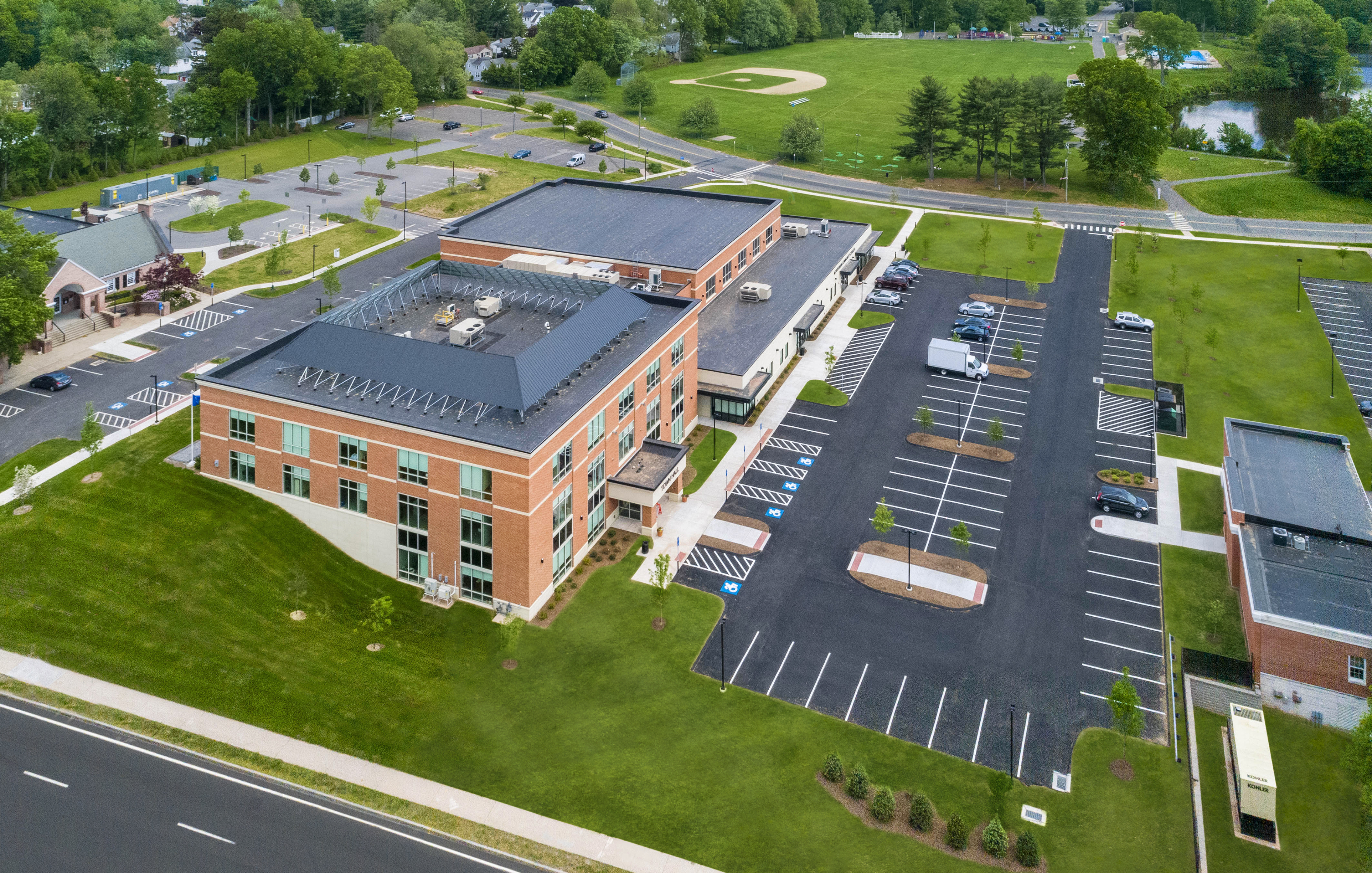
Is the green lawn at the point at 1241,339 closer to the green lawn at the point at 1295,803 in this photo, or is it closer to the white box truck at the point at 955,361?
the white box truck at the point at 955,361

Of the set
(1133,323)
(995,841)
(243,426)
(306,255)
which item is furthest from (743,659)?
(306,255)

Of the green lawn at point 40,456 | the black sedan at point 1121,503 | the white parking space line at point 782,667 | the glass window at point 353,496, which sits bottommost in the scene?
the white parking space line at point 782,667

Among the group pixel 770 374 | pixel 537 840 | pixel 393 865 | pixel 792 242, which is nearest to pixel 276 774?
pixel 393 865

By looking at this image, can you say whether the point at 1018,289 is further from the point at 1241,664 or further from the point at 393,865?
the point at 393,865

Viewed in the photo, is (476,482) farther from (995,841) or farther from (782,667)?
(995,841)

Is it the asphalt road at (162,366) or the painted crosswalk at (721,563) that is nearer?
the painted crosswalk at (721,563)

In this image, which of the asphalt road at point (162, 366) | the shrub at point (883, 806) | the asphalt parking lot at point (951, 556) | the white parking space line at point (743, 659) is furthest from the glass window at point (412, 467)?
the shrub at point (883, 806)
